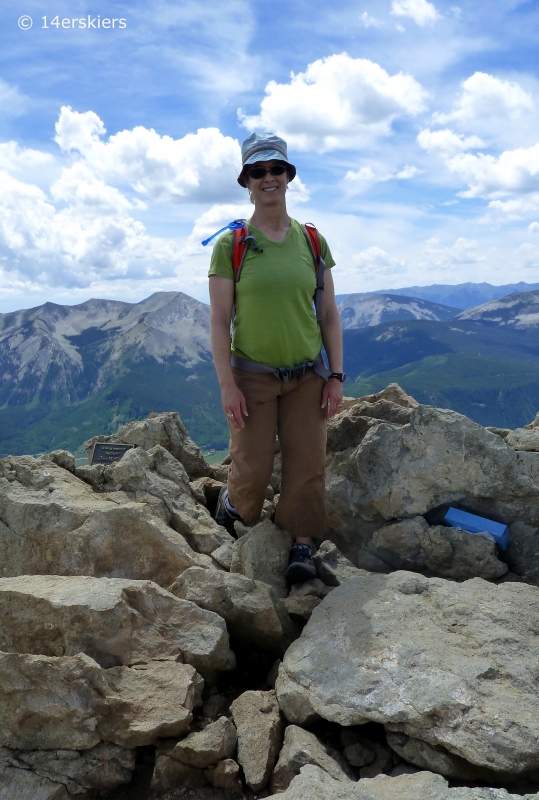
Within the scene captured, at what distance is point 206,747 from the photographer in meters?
6.07

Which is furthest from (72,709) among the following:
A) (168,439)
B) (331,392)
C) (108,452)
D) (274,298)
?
(168,439)

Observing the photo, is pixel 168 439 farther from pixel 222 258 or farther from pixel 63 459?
pixel 222 258

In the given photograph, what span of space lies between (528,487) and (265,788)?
20.7 feet

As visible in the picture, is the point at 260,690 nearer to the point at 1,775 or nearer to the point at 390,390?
the point at 1,775

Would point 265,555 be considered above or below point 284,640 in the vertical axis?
above

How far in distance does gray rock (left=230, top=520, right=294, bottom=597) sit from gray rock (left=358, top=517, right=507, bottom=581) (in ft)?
5.70

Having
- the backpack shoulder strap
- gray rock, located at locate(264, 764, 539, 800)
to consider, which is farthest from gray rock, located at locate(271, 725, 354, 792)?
the backpack shoulder strap

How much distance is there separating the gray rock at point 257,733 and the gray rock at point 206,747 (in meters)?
0.20

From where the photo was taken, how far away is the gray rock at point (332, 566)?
9.33 meters

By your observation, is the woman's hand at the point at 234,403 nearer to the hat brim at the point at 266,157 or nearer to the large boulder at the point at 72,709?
the hat brim at the point at 266,157

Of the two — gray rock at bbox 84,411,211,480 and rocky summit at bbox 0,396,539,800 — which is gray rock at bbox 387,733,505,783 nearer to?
rocky summit at bbox 0,396,539,800

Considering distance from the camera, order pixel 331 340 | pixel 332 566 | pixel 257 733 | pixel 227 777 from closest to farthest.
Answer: pixel 227 777 < pixel 257 733 < pixel 332 566 < pixel 331 340

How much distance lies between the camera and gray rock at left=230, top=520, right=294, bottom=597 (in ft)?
30.2

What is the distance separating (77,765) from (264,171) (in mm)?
7843
